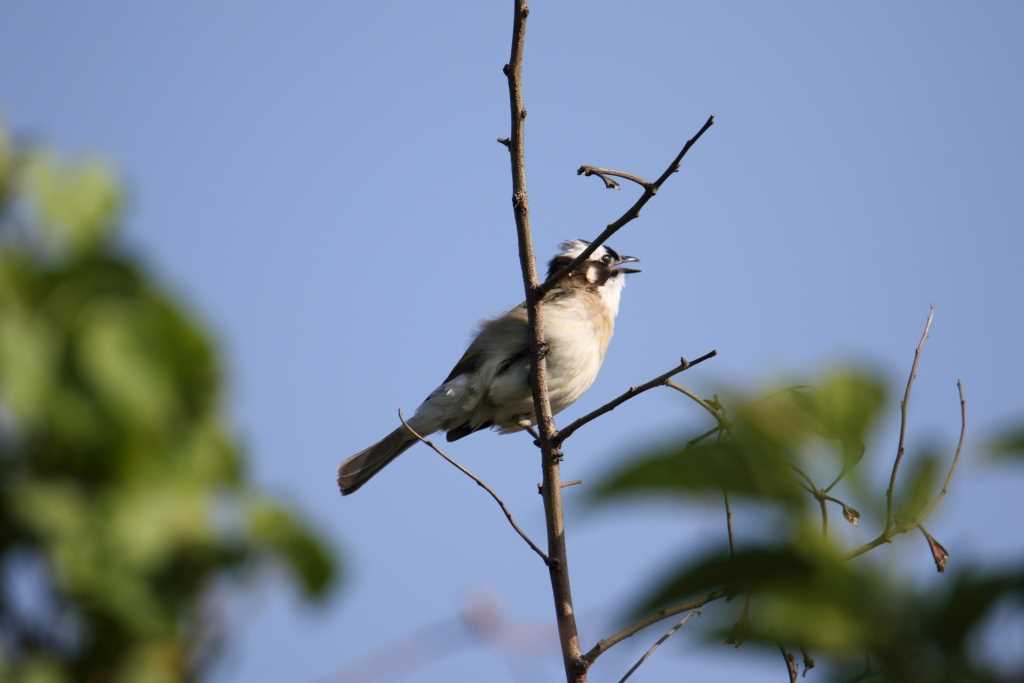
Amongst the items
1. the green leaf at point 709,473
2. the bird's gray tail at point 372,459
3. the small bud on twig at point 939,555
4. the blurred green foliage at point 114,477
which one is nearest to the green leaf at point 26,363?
the blurred green foliage at point 114,477

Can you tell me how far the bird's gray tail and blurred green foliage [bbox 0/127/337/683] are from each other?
26.9ft

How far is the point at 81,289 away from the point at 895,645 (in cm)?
110

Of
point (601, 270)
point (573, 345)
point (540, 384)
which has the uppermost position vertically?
point (601, 270)

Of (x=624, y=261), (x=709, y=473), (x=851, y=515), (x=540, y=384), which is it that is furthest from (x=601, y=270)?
(x=709, y=473)

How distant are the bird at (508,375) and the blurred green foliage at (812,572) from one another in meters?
6.85

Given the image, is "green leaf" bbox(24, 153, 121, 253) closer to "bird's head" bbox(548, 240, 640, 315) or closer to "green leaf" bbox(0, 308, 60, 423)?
"green leaf" bbox(0, 308, 60, 423)

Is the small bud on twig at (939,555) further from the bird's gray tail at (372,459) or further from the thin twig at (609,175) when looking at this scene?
the bird's gray tail at (372,459)

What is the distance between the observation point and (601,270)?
34.1 ft

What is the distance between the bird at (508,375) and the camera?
28.7ft

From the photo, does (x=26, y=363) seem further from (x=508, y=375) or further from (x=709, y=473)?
(x=508, y=375)

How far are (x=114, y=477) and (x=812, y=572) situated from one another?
2.92ft

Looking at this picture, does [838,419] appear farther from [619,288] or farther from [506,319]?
[619,288]

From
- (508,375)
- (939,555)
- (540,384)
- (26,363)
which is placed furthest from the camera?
(508,375)

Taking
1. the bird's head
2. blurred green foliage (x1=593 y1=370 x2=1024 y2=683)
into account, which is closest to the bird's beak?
the bird's head
